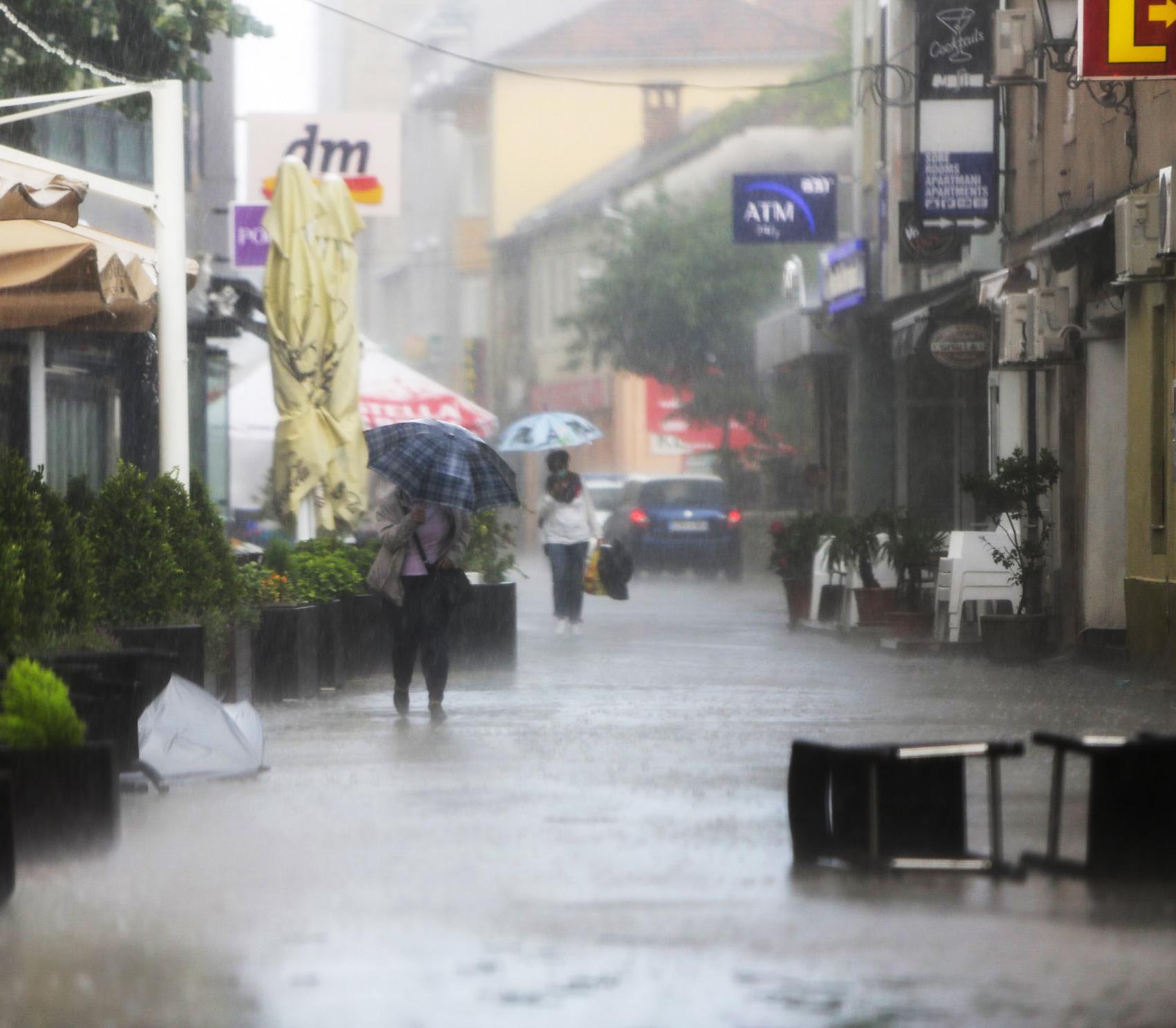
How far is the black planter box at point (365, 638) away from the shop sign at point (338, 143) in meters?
15.4

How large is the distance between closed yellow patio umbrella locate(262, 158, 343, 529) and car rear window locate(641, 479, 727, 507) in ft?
69.9

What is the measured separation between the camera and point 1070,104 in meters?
22.3

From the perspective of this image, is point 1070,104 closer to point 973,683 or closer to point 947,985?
point 973,683

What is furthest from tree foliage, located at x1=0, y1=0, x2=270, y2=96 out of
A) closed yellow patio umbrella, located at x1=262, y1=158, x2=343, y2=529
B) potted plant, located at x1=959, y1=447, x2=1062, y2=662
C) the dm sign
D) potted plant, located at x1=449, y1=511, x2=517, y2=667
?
the dm sign

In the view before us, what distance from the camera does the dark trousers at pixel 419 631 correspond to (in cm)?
1510

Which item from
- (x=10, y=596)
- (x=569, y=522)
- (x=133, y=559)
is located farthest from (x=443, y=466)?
(x=569, y=522)

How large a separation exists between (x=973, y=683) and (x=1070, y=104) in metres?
7.08

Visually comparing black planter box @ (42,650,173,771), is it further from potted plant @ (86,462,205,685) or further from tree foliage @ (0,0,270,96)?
tree foliage @ (0,0,270,96)

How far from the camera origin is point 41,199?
12820 millimetres

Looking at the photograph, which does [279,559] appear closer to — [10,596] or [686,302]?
[10,596]

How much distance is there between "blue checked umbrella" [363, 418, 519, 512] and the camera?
15312 mm

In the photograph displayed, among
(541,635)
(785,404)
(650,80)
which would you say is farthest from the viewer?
(650,80)

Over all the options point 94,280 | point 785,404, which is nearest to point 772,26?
point 785,404

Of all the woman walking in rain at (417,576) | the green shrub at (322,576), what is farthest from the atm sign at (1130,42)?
the green shrub at (322,576)
